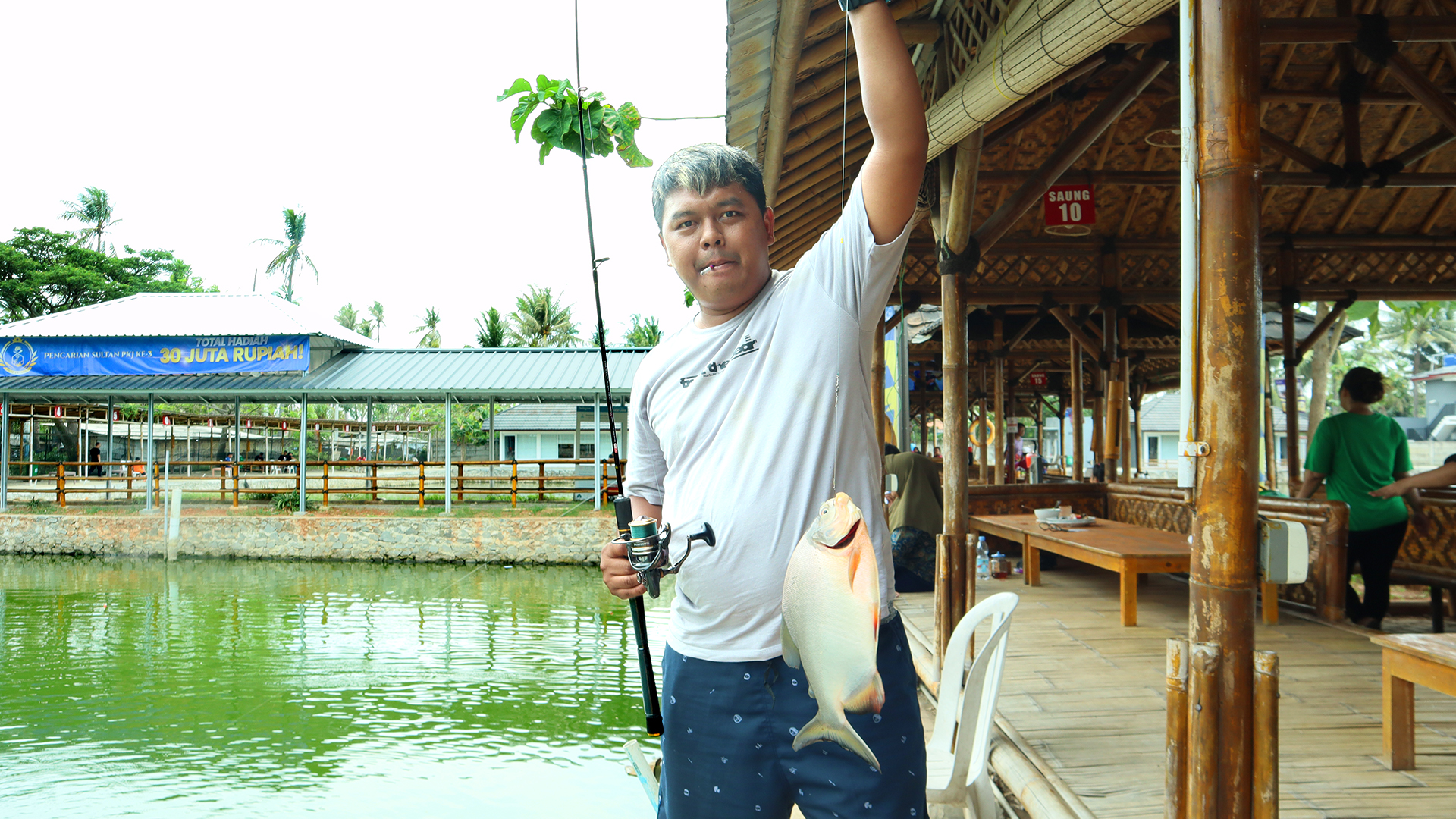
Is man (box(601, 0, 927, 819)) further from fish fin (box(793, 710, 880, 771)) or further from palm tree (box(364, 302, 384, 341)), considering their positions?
palm tree (box(364, 302, 384, 341))

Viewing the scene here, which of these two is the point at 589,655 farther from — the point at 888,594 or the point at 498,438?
the point at 498,438

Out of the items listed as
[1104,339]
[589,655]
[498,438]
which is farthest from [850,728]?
[498,438]

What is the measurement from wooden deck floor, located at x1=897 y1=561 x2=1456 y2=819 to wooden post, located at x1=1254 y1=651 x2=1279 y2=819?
87cm

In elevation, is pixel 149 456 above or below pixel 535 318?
below

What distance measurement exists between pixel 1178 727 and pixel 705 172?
1.85 m

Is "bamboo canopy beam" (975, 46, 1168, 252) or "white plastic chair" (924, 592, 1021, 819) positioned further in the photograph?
"bamboo canopy beam" (975, 46, 1168, 252)

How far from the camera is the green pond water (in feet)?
17.9

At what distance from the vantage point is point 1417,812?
291 centimetres

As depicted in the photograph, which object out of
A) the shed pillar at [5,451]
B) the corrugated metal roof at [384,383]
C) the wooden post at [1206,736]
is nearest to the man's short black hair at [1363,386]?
the wooden post at [1206,736]

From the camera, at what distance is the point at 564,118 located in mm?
1567

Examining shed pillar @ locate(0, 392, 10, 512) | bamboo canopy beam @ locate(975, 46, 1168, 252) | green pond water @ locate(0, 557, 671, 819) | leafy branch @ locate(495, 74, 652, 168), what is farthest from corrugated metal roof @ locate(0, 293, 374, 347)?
leafy branch @ locate(495, 74, 652, 168)

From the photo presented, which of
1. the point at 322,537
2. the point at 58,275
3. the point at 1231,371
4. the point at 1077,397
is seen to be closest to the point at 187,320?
the point at 322,537

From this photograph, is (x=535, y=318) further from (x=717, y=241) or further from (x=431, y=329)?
(x=717, y=241)

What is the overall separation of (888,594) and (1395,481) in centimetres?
499
